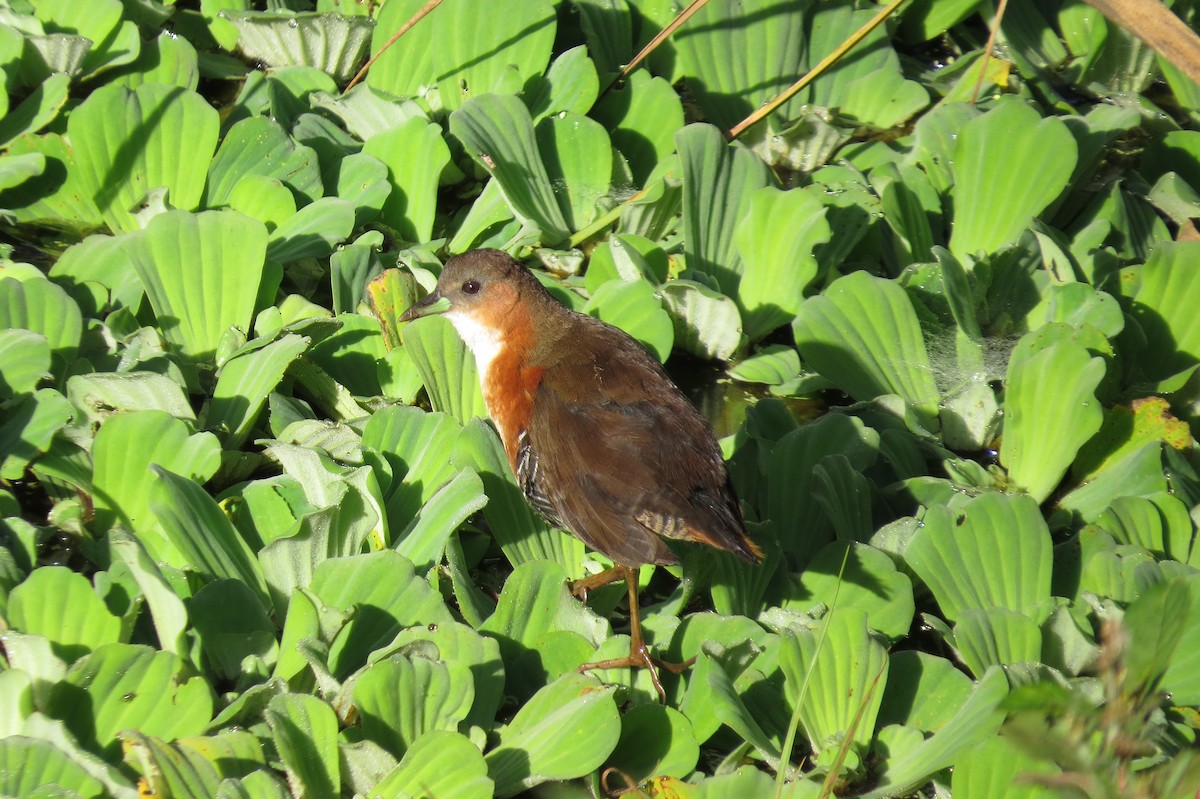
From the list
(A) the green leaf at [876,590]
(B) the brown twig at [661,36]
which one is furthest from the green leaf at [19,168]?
(A) the green leaf at [876,590]

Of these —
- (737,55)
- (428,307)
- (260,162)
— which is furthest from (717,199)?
(260,162)

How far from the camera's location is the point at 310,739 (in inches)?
85.9

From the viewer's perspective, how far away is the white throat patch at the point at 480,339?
3.32 m

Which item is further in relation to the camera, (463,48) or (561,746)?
(463,48)

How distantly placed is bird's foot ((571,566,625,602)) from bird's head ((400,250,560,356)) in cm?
72

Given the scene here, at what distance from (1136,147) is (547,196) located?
7.87 feet

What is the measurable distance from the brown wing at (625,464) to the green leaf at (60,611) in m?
1.01

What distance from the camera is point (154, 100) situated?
3.55 metres

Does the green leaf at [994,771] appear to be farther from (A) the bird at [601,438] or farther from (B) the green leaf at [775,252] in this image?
(B) the green leaf at [775,252]

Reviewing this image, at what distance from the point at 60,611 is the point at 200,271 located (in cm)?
121

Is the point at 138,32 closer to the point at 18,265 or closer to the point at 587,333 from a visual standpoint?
the point at 18,265

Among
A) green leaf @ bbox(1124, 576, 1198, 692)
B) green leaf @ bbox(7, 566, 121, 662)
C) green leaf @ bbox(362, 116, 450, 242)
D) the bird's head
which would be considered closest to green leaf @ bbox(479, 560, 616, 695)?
green leaf @ bbox(7, 566, 121, 662)

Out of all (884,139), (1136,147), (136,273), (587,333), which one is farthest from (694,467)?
(1136,147)

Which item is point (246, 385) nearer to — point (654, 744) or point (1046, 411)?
point (654, 744)
